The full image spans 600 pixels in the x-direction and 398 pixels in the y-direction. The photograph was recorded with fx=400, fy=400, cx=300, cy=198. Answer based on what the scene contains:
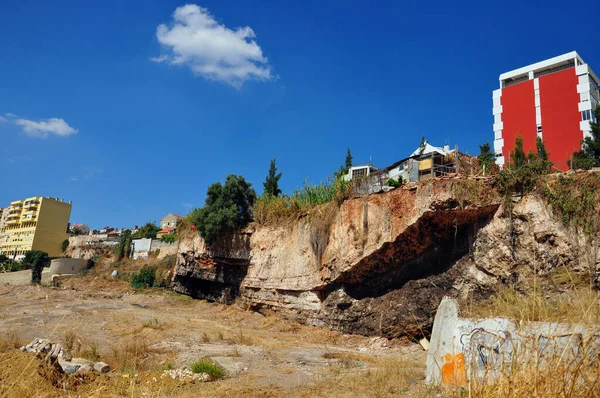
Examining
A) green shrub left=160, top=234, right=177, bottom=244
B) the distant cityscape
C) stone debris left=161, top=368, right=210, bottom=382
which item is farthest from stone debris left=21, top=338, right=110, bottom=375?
green shrub left=160, top=234, right=177, bottom=244

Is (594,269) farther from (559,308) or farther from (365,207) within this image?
(559,308)

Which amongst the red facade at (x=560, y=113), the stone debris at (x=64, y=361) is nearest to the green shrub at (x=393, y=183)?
the stone debris at (x=64, y=361)

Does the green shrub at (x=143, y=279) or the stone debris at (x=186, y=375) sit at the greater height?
the green shrub at (x=143, y=279)

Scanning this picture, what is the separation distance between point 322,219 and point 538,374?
14.4m

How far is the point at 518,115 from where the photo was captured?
34812 mm

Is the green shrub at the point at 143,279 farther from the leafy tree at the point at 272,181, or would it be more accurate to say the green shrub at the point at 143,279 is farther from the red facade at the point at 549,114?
the red facade at the point at 549,114

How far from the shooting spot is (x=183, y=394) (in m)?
6.80

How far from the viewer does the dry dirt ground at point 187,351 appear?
6156 millimetres

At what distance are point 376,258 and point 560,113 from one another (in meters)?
26.7

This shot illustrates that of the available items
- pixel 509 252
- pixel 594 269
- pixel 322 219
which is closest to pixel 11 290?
pixel 322 219

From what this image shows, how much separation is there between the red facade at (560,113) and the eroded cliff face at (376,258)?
22.3 metres

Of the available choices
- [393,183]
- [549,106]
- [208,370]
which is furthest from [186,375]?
[549,106]

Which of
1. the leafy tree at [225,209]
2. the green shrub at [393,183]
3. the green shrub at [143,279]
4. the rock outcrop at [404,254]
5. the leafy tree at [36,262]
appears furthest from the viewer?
the leafy tree at [36,262]

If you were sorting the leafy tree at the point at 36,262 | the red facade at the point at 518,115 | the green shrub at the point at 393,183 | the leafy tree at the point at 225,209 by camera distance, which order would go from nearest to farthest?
the green shrub at the point at 393,183
the leafy tree at the point at 225,209
the red facade at the point at 518,115
the leafy tree at the point at 36,262
